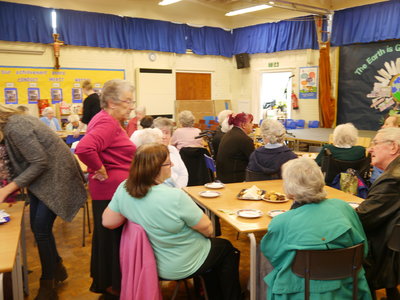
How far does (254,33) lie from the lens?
988cm

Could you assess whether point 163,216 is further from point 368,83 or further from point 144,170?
point 368,83

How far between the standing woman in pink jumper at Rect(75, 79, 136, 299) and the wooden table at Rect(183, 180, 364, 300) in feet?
2.21

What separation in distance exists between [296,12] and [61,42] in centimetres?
543

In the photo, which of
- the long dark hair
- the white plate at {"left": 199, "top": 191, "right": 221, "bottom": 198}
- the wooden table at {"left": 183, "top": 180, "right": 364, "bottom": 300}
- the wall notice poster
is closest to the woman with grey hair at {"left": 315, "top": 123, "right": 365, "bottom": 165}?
the wooden table at {"left": 183, "top": 180, "right": 364, "bottom": 300}

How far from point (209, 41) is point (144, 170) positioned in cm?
872

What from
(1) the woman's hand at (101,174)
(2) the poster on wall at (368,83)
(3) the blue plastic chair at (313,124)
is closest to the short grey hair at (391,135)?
(1) the woman's hand at (101,174)

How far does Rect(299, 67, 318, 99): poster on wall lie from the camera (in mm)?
8860

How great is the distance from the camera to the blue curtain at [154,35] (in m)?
8.84

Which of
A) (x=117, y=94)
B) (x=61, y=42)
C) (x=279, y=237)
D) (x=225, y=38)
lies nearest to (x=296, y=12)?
(x=225, y=38)

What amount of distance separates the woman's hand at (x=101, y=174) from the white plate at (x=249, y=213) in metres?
0.91

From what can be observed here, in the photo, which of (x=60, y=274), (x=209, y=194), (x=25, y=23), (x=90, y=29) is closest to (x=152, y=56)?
(x=90, y=29)

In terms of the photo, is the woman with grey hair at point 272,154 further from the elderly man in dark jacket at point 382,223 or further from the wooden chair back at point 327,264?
the wooden chair back at point 327,264

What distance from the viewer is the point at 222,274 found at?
2.32 meters

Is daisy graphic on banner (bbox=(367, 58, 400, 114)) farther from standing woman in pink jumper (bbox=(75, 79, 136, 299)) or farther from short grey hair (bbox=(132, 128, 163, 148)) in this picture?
standing woman in pink jumper (bbox=(75, 79, 136, 299))
